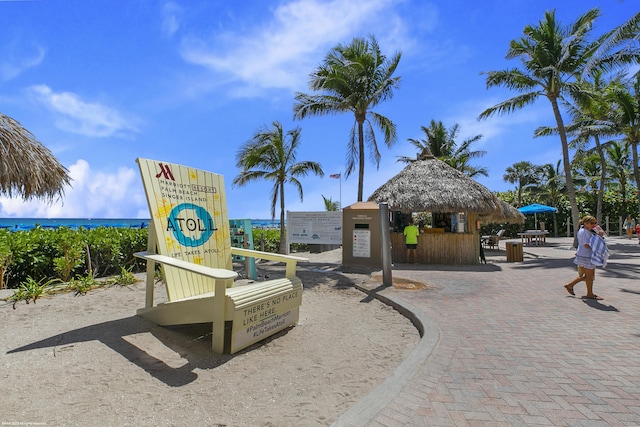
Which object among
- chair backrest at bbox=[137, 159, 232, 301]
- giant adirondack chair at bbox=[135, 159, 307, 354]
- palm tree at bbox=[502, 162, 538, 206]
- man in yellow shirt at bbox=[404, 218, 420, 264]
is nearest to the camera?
giant adirondack chair at bbox=[135, 159, 307, 354]

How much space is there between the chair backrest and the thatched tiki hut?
828 centimetres

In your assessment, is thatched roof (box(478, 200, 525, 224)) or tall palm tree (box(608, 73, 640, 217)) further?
tall palm tree (box(608, 73, 640, 217))

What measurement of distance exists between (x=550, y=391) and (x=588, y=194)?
112ft

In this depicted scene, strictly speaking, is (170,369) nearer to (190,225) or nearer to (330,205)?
(190,225)

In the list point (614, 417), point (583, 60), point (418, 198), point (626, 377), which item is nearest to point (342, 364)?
point (614, 417)

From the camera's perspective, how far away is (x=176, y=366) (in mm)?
3100

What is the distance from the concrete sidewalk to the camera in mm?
2318

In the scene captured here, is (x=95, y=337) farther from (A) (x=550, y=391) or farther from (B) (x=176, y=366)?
(A) (x=550, y=391)

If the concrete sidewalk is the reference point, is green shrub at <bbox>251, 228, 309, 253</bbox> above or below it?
above

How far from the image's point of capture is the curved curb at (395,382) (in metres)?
2.27

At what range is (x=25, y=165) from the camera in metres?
5.75

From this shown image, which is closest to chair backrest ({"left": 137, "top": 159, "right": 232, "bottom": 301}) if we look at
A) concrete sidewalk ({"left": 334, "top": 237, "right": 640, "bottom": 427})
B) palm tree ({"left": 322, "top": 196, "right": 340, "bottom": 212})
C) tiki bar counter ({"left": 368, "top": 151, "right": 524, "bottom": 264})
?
concrete sidewalk ({"left": 334, "top": 237, "right": 640, "bottom": 427})

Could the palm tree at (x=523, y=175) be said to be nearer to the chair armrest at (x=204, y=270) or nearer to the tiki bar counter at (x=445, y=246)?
the tiki bar counter at (x=445, y=246)

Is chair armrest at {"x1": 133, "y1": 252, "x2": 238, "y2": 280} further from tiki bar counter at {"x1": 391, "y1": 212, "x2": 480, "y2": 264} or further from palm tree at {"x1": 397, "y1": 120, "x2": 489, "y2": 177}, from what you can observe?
palm tree at {"x1": 397, "y1": 120, "x2": 489, "y2": 177}
